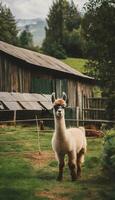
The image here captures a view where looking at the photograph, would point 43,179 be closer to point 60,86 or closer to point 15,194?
point 15,194

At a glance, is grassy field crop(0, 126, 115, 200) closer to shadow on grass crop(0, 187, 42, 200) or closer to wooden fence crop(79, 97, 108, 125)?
shadow on grass crop(0, 187, 42, 200)

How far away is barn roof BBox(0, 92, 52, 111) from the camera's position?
27828 mm

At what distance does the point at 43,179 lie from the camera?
484 inches

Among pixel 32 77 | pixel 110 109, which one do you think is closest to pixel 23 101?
pixel 32 77

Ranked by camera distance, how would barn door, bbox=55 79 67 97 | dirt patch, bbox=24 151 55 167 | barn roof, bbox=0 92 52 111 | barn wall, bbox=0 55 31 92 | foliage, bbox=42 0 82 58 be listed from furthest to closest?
foliage, bbox=42 0 82 58 → barn door, bbox=55 79 67 97 → barn wall, bbox=0 55 31 92 → barn roof, bbox=0 92 52 111 → dirt patch, bbox=24 151 55 167

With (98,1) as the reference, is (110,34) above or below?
below

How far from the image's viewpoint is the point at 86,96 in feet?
143

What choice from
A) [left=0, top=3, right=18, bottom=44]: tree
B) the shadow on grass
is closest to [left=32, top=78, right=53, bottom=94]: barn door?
the shadow on grass

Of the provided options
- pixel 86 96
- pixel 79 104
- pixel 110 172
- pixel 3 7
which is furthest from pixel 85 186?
pixel 3 7

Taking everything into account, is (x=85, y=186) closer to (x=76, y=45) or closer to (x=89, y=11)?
(x=89, y=11)

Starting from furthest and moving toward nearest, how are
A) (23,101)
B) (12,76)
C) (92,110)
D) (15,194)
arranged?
(12,76)
(92,110)
(23,101)
(15,194)

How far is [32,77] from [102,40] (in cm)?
532

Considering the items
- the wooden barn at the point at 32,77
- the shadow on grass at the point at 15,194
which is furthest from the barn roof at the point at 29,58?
the shadow on grass at the point at 15,194

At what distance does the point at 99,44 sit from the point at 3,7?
6440 cm
